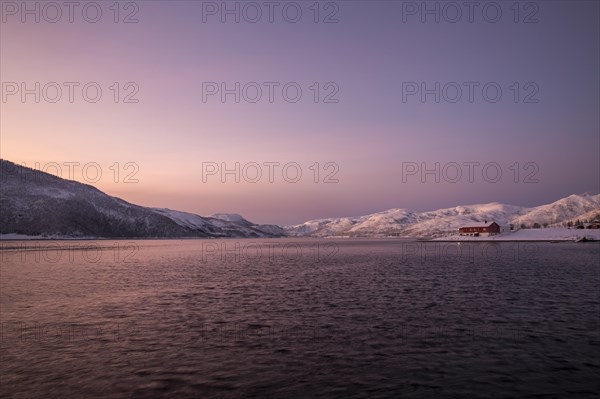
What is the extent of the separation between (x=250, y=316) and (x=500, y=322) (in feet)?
63.4

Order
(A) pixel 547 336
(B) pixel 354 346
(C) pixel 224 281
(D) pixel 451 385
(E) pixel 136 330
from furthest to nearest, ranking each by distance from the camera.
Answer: (C) pixel 224 281 < (E) pixel 136 330 < (A) pixel 547 336 < (B) pixel 354 346 < (D) pixel 451 385

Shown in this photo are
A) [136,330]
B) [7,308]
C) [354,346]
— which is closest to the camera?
[354,346]

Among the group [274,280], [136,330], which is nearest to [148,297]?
[136,330]

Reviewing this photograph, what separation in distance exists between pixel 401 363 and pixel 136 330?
1878 centimetres

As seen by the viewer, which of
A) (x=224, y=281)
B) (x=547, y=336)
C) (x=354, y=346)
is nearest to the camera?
(x=354, y=346)

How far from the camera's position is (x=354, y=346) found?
79.7 ft

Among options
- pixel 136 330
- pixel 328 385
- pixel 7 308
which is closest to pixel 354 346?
pixel 328 385

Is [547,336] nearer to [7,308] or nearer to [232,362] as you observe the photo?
[232,362]

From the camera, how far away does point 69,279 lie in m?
61.4

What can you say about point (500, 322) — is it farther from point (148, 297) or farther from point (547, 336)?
point (148, 297)

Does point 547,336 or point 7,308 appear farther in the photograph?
point 7,308

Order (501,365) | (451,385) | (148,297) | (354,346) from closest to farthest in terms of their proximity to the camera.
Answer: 1. (451,385)
2. (501,365)
3. (354,346)
4. (148,297)

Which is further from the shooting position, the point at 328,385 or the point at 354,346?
the point at 354,346

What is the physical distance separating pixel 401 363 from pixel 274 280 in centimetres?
3979
